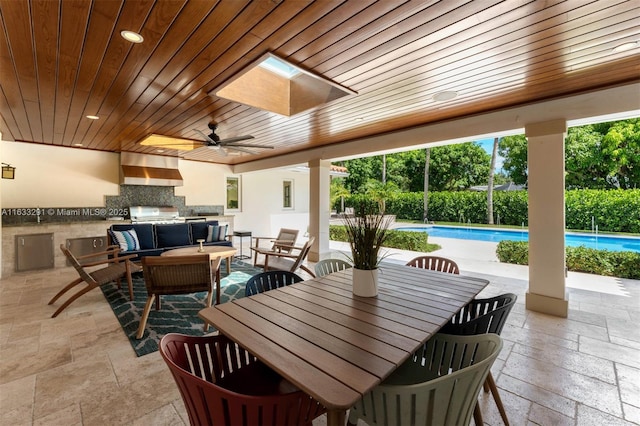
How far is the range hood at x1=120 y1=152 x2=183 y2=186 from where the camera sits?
6.62 m

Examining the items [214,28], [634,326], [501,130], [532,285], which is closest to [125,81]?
[214,28]

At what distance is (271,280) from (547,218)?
3.36m

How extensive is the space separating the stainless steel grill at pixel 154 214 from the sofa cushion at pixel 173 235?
1.50 meters

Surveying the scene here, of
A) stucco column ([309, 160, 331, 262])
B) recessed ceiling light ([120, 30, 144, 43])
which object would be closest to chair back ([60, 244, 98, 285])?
recessed ceiling light ([120, 30, 144, 43])

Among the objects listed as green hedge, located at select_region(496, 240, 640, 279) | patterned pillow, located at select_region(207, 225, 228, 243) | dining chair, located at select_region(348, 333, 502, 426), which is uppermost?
patterned pillow, located at select_region(207, 225, 228, 243)

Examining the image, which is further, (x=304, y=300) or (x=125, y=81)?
(x=125, y=81)

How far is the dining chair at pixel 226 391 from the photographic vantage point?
1000 millimetres

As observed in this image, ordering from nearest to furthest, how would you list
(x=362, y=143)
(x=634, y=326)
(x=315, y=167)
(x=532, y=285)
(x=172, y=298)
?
(x=634, y=326)
(x=532, y=285)
(x=172, y=298)
(x=362, y=143)
(x=315, y=167)

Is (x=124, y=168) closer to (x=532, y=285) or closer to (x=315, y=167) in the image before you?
(x=315, y=167)

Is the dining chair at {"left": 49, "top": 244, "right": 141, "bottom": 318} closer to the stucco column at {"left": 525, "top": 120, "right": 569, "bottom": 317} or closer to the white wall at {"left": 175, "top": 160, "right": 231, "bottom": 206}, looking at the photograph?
the white wall at {"left": 175, "top": 160, "right": 231, "bottom": 206}

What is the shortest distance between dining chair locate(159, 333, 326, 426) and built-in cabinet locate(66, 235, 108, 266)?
6.09m

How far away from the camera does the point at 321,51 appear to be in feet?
7.24

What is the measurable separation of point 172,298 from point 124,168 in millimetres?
4335

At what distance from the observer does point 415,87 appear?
Answer: 2.97 meters
